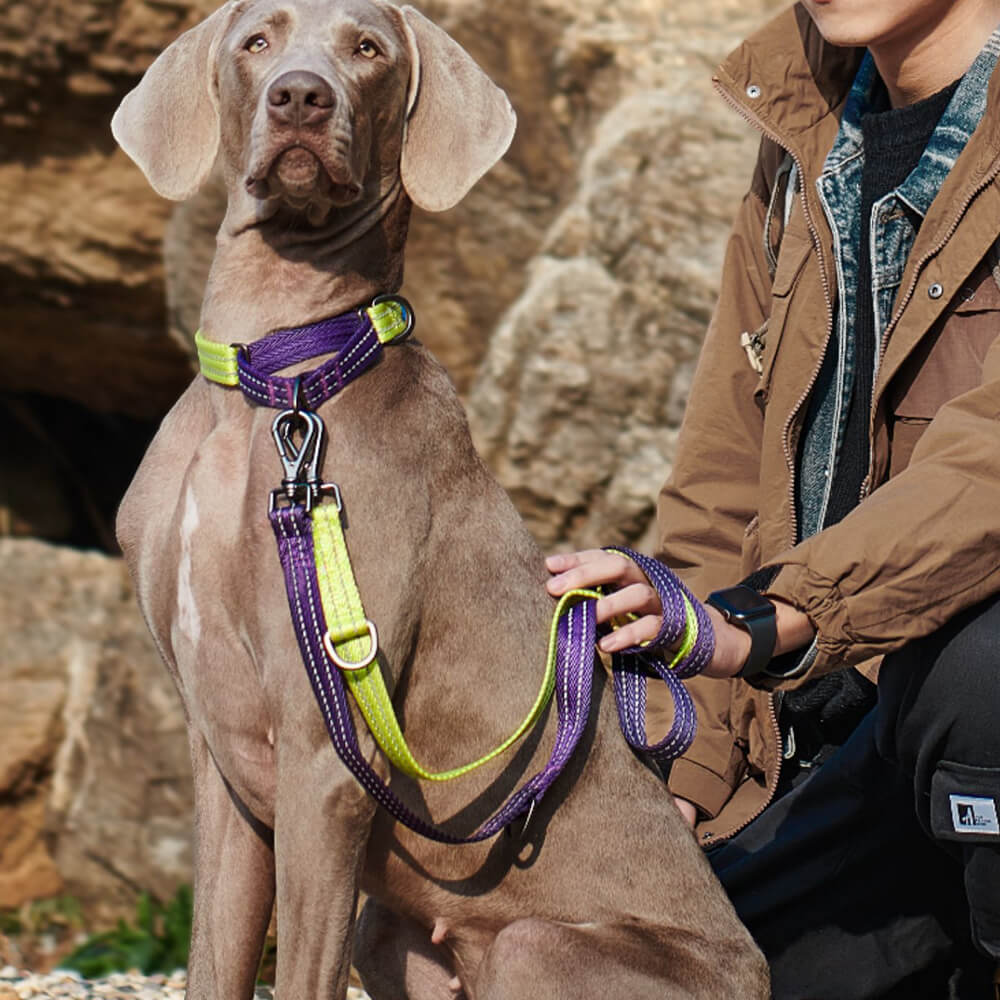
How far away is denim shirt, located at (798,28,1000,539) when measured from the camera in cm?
294

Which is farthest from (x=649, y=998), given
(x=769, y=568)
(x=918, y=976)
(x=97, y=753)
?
(x=97, y=753)

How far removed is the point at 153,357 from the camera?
7.47 m

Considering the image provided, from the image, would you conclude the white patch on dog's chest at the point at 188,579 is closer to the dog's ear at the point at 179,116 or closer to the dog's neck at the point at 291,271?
the dog's neck at the point at 291,271

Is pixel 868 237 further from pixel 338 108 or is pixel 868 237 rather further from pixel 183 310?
pixel 183 310

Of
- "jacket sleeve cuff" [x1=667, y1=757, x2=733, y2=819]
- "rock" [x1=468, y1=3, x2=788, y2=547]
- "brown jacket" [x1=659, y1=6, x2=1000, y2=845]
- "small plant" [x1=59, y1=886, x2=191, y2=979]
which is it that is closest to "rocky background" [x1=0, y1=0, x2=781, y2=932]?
"rock" [x1=468, y1=3, x2=788, y2=547]

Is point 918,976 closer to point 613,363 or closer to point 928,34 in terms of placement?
point 928,34

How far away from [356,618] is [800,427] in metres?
1.10

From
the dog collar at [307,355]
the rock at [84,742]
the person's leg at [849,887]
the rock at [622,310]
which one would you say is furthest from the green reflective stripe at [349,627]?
the rock at [84,742]

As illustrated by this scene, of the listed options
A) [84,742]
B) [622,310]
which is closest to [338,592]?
[622,310]

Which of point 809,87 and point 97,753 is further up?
point 809,87

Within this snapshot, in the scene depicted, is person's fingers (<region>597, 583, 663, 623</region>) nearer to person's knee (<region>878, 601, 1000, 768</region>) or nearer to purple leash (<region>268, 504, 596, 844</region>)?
purple leash (<region>268, 504, 596, 844</region>)

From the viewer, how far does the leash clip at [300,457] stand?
246cm

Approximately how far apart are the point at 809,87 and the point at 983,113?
42 cm

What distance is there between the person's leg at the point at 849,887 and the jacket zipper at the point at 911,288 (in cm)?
48
